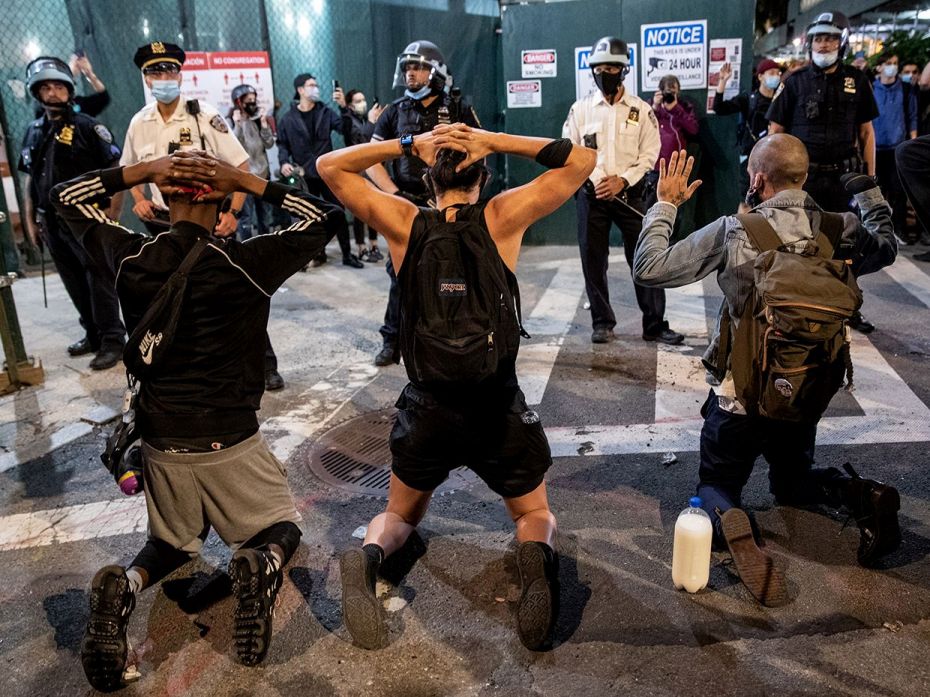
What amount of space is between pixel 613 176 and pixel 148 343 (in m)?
4.41

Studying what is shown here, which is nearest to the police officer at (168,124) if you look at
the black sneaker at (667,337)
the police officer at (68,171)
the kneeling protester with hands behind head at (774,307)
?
the police officer at (68,171)

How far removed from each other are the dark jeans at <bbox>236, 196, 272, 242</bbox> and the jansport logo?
8.20 meters

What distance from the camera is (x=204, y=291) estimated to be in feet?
9.24

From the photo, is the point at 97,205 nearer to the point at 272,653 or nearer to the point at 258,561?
the point at 258,561

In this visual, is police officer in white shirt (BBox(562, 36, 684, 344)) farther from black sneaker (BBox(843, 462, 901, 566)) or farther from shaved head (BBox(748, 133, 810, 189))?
black sneaker (BBox(843, 462, 901, 566))

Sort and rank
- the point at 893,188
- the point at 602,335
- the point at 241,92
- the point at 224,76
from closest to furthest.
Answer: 1. the point at 602,335
2. the point at 241,92
3. the point at 893,188
4. the point at 224,76

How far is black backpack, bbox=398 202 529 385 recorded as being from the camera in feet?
9.36

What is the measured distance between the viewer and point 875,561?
329 cm

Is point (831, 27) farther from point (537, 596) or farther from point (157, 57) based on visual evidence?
point (537, 596)

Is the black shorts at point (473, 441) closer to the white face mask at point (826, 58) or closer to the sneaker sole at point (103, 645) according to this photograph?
the sneaker sole at point (103, 645)

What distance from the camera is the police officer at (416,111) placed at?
5.72m

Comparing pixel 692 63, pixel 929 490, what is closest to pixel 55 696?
pixel 929 490

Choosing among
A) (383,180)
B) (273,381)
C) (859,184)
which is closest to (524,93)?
(383,180)

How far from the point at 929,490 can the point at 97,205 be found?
13.0 ft
